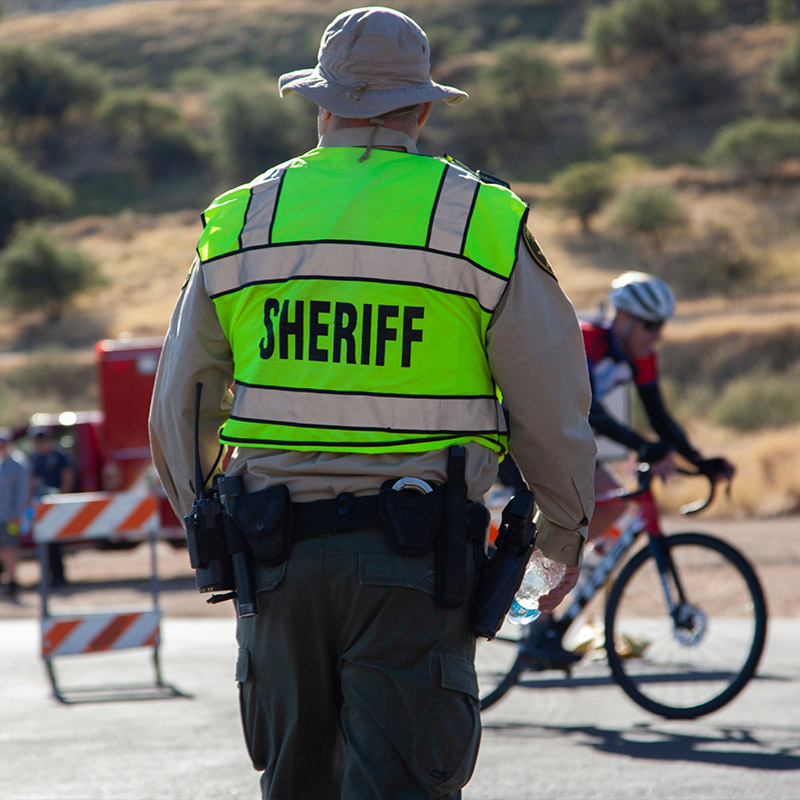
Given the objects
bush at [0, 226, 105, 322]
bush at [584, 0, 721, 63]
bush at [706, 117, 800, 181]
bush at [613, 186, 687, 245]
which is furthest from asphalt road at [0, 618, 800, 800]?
bush at [584, 0, 721, 63]

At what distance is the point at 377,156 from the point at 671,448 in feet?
10.8

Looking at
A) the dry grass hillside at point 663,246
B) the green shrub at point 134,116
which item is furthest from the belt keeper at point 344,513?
the green shrub at point 134,116

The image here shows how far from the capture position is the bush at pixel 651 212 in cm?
5566

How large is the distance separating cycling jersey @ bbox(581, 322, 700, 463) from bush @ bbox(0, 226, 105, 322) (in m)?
53.3

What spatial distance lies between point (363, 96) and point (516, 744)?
10.8 feet

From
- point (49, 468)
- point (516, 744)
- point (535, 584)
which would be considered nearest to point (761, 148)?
point (49, 468)

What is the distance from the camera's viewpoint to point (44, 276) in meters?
56.8

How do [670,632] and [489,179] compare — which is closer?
[489,179]

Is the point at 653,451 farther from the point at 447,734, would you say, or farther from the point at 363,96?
the point at 447,734

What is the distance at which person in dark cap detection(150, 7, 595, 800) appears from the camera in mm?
2471

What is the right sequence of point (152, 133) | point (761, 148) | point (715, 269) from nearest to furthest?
point (715, 269)
point (761, 148)
point (152, 133)

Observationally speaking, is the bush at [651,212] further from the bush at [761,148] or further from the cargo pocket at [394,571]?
the cargo pocket at [394,571]

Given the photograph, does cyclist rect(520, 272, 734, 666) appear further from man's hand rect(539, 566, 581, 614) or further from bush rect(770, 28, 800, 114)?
bush rect(770, 28, 800, 114)

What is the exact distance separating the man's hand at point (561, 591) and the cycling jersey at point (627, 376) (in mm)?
2615
